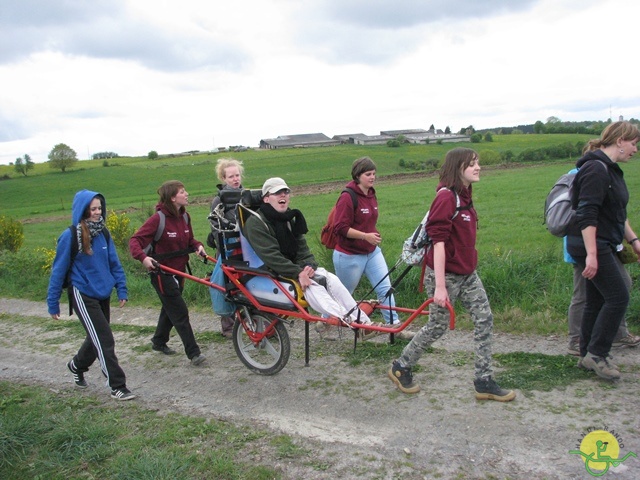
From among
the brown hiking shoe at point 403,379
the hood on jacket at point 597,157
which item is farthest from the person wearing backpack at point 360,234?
the hood on jacket at point 597,157

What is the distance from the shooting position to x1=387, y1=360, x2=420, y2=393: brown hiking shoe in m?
4.54

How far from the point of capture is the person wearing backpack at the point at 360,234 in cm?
581

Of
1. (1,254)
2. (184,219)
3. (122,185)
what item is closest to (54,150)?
(122,185)

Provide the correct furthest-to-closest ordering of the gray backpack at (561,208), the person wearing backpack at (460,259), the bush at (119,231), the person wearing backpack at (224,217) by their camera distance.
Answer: the bush at (119,231), the person wearing backpack at (224,217), the gray backpack at (561,208), the person wearing backpack at (460,259)

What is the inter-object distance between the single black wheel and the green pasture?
2260 mm

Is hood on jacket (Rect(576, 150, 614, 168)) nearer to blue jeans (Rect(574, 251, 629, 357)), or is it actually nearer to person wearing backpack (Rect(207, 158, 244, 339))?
blue jeans (Rect(574, 251, 629, 357))

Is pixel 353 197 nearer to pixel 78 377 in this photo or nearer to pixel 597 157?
pixel 597 157

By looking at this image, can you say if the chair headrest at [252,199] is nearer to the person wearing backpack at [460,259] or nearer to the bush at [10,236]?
the person wearing backpack at [460,259]

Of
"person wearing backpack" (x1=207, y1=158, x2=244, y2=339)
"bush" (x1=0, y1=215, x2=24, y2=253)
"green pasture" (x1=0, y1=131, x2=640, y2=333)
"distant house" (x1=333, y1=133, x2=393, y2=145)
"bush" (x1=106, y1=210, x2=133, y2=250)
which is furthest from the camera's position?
"distant house" (x1=333, y1=133, x2=393, y2=145)

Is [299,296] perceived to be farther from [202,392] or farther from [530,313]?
→ [530,313]

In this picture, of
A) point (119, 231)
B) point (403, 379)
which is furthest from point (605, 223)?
point (119, 231)

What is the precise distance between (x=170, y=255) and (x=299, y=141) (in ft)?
298

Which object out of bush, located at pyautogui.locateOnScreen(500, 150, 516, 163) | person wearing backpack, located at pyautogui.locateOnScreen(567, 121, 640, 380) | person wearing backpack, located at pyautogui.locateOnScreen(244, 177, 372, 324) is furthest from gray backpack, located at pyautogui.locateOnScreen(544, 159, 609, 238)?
bush, located at pyautogui.locateOnScreen(500, 150, 516, 163)

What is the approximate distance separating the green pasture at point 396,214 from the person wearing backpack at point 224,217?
2365 mm
